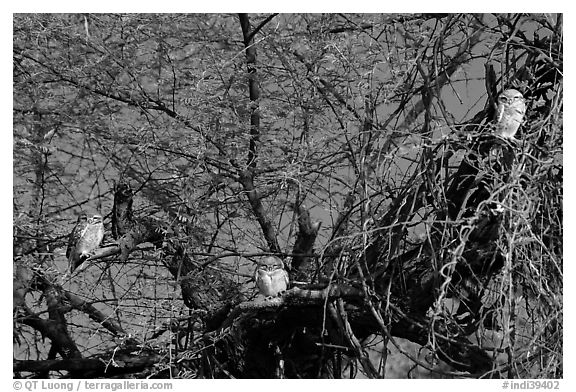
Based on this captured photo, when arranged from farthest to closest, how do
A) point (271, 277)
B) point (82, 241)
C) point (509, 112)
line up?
point (82, 241), point (271, 277), point (509, 112)

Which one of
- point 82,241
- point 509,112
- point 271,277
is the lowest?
point 271,277

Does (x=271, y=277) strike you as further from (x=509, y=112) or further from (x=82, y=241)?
(x=509, y=112)

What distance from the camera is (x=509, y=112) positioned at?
4.36 meters

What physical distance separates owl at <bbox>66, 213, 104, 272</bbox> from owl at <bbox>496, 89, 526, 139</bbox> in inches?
83.6

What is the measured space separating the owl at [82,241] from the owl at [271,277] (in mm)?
841

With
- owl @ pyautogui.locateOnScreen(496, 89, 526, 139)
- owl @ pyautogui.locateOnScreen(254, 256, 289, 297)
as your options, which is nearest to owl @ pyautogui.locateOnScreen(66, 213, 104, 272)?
owl @ pyautogui.locateOnScreen(254, 256, 289, 297)

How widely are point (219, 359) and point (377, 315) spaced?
121 cm

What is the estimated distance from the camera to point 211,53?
605 cm

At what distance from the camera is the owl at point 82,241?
5520 millimetres

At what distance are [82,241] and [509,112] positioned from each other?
2296 mm

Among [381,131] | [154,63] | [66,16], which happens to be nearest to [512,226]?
[381,131]

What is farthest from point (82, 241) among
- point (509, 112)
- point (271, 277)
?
point (509, 112)

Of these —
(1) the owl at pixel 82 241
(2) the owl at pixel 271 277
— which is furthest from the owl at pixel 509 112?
Answer: (1) the owl at pixel 82 241

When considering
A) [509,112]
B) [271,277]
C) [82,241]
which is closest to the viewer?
[509,112]
